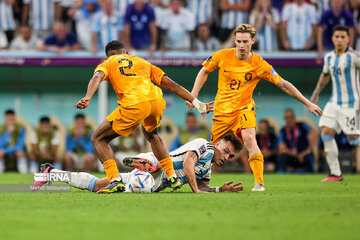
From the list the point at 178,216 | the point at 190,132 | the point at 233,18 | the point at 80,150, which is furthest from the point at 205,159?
the point at 233,18

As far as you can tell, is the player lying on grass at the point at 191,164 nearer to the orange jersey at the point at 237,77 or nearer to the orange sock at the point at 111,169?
the orange sock at the point at 111,169

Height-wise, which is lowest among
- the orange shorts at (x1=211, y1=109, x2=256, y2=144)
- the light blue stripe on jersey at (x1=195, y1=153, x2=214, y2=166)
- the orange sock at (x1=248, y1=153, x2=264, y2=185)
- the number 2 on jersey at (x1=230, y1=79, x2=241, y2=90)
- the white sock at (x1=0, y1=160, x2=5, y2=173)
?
the white sock at (x1=0, y1=160, x2=5, y2=173)

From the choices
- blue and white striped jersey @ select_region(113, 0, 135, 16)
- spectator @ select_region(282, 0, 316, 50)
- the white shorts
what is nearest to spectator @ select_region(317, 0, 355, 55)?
spectator @ select_region(282, 0, 316, 50)

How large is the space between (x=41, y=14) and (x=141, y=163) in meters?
9.82

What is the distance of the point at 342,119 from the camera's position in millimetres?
11477

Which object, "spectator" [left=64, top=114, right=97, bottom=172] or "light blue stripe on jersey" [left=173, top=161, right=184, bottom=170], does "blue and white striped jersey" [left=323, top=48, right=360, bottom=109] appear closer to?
"light blue stripe on jersey" [left=173, top=161, right=184, bottom=170]

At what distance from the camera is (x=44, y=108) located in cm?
1714

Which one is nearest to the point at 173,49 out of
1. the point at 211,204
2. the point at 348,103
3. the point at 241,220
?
the point at 348,103

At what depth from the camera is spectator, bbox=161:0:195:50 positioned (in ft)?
53.1

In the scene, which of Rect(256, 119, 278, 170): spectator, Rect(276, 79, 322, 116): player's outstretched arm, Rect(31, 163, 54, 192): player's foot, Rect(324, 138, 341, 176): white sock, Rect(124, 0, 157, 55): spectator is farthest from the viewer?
Rect(124, 0, 157, 55): spectator

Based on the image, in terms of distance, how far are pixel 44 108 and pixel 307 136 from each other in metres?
6.67

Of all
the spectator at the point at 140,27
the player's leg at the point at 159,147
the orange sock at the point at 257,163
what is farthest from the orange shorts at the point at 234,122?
the spectator at the point at 140,27

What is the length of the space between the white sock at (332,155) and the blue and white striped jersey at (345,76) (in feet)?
2.36

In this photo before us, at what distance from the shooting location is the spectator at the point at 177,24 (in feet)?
53.1
